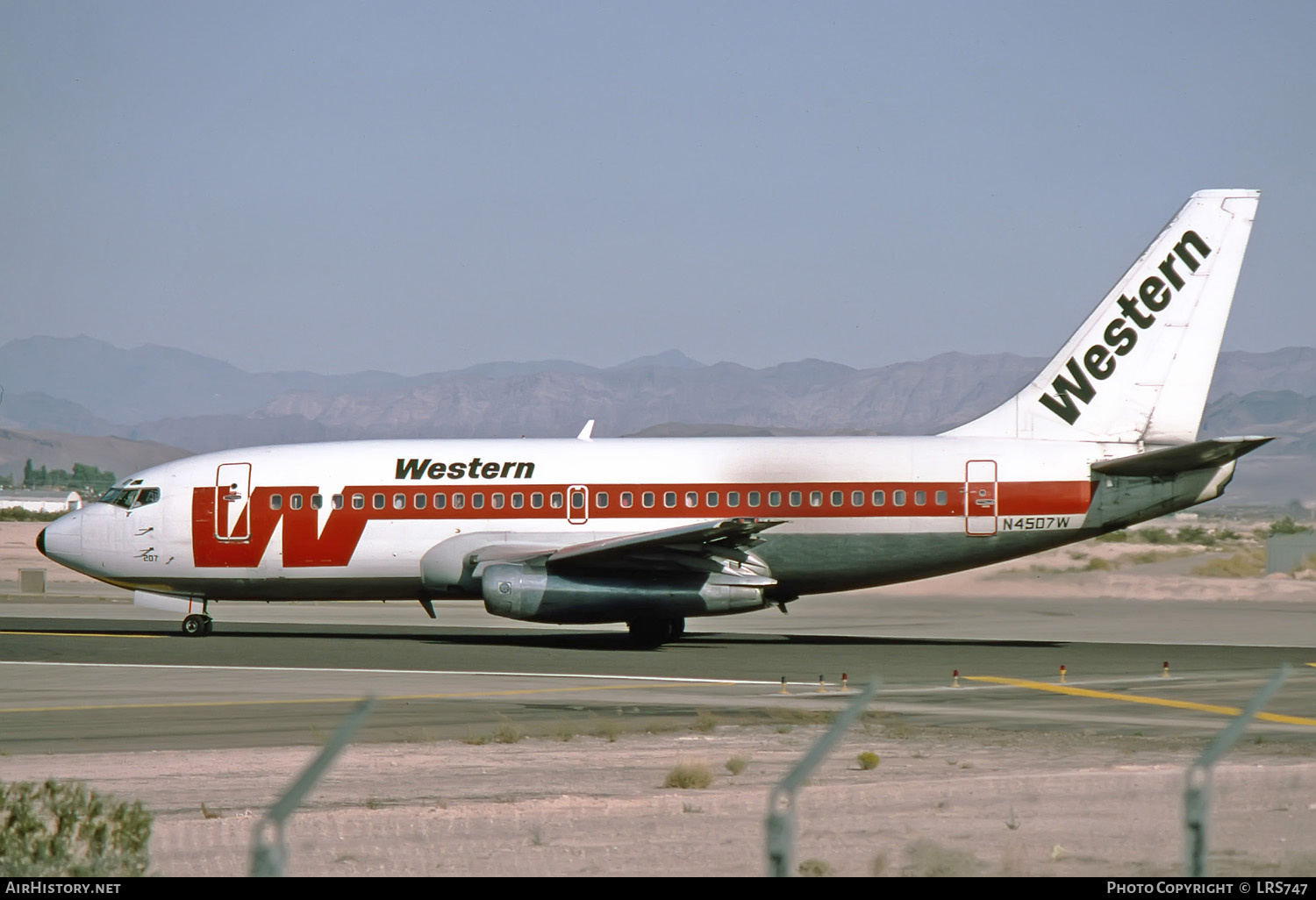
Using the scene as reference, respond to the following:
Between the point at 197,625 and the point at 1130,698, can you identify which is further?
the point at 197,625

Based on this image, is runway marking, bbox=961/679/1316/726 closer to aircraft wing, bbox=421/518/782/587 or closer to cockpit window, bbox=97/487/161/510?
aircraft wing, bbox=421/518/782/587

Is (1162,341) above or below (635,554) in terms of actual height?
above

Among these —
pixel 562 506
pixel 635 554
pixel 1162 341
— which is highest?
pixel 1162 341

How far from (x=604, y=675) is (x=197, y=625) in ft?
36.0

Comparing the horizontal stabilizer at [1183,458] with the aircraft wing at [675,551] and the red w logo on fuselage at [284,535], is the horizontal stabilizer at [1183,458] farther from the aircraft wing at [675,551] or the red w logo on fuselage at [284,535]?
the red w logo on fuselage at [284,535]

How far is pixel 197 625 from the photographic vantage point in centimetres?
2955

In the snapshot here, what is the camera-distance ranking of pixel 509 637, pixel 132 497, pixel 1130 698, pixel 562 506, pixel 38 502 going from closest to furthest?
pixel 1130 698, pixel 562 506, pixel 132 497, pixel 509 637, pixel 38 502

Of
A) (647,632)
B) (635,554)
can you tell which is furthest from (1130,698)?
(647,632)

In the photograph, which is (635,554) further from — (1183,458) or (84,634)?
(84,634)

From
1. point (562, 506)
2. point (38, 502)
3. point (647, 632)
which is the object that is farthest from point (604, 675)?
point (38, 502)

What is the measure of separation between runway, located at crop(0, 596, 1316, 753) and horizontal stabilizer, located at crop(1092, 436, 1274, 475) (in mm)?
3317

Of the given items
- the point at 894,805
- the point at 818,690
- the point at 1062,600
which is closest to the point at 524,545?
the point at 818,690

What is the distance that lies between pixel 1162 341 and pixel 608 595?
471 inches

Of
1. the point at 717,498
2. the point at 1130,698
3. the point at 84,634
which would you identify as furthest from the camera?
the point at 84,634
